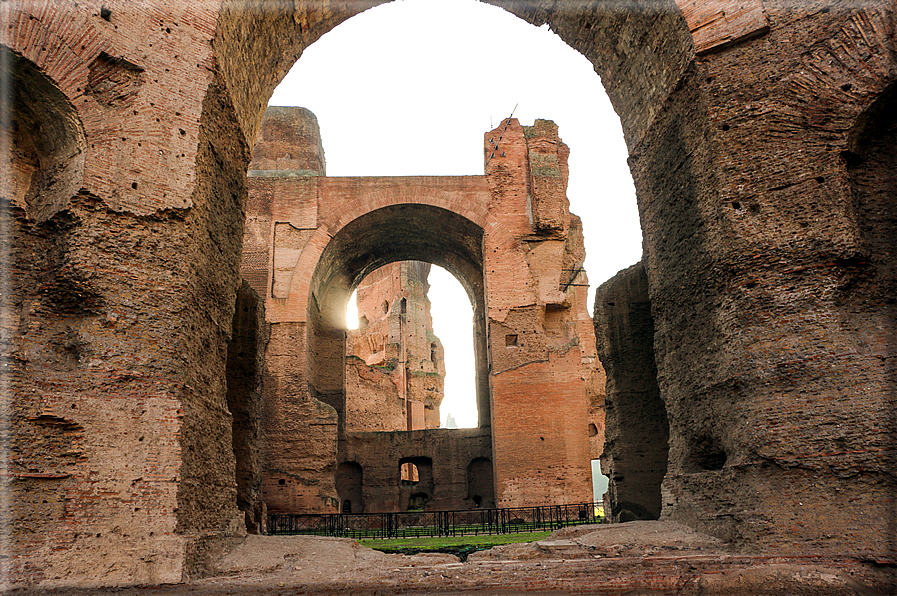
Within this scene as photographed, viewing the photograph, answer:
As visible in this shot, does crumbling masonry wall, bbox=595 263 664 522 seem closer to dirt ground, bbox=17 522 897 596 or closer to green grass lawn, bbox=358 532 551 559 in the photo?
green grass lawn, bbox=358 532 551 559

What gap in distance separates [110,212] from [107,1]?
183cm

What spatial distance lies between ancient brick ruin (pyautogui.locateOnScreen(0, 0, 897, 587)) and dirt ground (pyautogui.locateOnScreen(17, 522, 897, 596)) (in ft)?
0.79

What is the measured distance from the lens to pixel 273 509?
47.3 feet

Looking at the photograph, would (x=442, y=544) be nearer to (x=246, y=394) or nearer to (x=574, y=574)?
(x=246, y=394)

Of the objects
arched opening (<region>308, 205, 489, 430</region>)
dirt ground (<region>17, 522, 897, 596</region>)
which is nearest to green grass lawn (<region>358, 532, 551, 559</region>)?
Result: dirt ground (<region>17, 522, 897, 596</region>)

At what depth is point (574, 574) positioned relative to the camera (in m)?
4.96

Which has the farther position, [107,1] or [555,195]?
[555,195]

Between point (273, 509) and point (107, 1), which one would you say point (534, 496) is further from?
point (107, 1)

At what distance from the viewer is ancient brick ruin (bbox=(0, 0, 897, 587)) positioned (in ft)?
15.8

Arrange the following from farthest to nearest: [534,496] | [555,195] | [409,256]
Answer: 1. [409,256]
2. [555,195]
3. [534,496]

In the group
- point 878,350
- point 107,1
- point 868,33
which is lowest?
point 878,350

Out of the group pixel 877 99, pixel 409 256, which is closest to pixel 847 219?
pixel 877 99

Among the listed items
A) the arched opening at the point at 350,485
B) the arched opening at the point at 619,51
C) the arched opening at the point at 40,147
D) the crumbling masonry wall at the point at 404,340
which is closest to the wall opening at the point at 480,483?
the arched opening at the point at 350,485

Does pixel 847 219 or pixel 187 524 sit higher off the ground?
pixel 847 219
